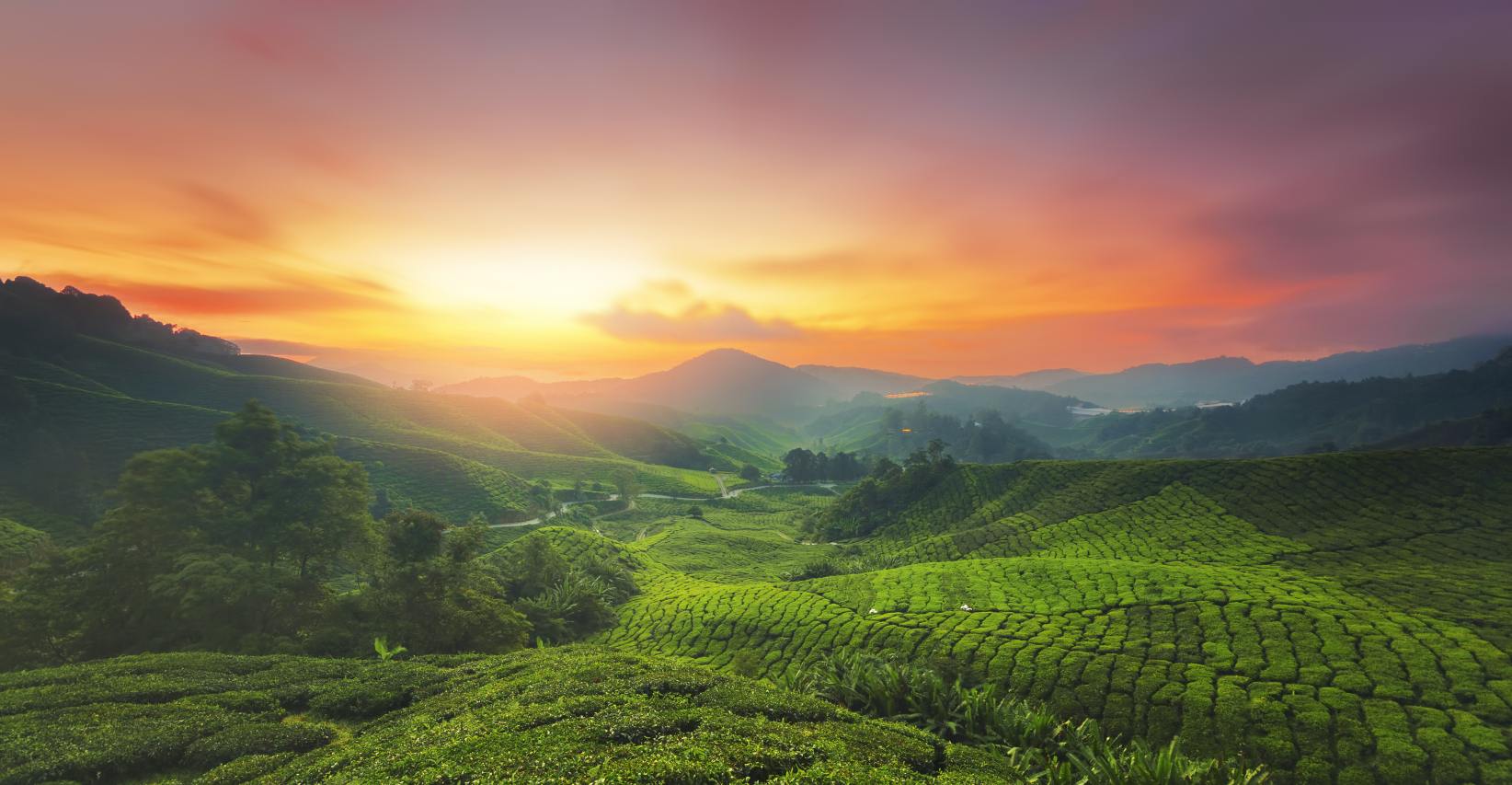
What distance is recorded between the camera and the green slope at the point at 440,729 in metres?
14.1

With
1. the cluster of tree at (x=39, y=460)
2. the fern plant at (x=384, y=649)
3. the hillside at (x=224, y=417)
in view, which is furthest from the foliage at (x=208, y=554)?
the cluster of tree at (x=39, y=460)

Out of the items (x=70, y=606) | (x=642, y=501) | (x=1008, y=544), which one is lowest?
(x=642, y=501)

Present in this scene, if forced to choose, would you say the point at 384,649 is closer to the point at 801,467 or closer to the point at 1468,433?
the point at 801,467

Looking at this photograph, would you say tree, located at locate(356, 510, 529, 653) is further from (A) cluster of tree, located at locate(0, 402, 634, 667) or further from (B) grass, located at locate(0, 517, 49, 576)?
(B) grass, located at locate(0, 517, 49, 576)

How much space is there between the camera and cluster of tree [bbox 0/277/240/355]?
5138 inches

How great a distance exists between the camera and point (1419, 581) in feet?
116

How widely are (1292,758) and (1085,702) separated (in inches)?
296

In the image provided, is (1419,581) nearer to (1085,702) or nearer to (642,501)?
(1085,702)

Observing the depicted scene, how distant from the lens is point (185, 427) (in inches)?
4299

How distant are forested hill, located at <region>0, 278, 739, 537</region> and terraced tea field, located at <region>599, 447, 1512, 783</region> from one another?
6635 cm

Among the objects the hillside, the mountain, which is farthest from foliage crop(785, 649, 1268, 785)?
the mountain

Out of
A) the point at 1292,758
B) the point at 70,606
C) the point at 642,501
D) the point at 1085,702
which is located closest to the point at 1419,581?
the point at 1292,758

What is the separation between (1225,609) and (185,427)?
173 meters

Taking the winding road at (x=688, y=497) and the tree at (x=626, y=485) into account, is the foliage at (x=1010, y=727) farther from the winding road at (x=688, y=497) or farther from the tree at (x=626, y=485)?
the tree at (x=626, y=485)
